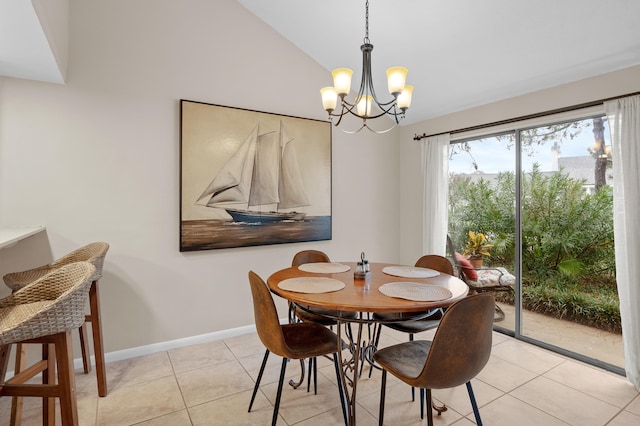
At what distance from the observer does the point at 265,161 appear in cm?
322

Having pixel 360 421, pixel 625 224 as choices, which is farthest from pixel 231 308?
pixel 625 224

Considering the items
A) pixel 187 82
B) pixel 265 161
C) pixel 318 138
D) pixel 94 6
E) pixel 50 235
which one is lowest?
pixel 50 235

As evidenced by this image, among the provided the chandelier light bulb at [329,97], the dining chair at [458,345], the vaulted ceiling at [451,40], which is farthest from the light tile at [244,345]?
the vaulted ceiling at [451,40]

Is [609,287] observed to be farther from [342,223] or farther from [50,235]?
[50,235]

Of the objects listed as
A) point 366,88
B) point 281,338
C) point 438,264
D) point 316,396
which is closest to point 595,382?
point 438,264

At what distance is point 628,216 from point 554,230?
632 mm

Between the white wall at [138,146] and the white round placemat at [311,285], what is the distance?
1340mm

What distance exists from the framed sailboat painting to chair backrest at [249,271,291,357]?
4.62ft

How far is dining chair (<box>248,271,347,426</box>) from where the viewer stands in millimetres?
1654

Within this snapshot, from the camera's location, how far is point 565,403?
2.13 m

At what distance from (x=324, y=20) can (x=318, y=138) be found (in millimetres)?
1094

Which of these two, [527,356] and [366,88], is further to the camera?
[527,356]

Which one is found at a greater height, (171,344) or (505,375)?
(171,344)

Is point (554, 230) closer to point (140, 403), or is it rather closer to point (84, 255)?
point (140, 403)
